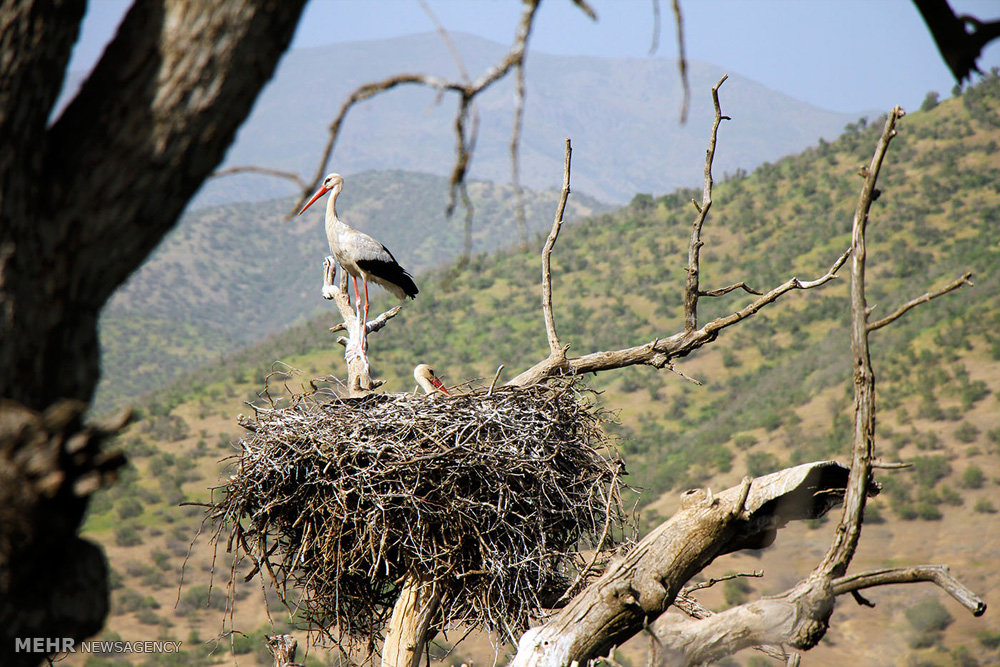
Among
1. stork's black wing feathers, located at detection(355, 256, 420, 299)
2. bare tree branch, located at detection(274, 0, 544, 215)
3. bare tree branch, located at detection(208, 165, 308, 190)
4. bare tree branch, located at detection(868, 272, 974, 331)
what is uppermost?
bare tree branch, located at detection(274, 0, 544, 215)

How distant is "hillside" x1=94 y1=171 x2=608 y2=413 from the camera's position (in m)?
67.6

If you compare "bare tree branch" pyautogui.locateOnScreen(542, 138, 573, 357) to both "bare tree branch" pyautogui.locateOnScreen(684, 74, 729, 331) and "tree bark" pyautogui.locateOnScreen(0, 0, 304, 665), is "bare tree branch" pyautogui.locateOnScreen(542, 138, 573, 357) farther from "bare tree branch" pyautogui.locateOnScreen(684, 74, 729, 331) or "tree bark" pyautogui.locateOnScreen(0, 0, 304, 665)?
"tree bark" pyautogui.locateOnScreen(0, 0, 304, 665)

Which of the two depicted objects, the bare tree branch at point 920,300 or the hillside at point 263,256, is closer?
the bare tree branch at point 920,300

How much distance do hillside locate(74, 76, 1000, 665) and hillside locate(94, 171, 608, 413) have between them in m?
34.0

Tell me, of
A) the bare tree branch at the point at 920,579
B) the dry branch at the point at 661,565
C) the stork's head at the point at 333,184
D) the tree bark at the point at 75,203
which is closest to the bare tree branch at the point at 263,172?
the tree bark at the point at 75,203

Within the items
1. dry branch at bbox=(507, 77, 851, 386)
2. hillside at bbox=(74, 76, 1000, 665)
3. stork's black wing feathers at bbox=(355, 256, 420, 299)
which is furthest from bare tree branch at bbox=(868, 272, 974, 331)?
hillside at bbox=(74, 76, 1000, 665)

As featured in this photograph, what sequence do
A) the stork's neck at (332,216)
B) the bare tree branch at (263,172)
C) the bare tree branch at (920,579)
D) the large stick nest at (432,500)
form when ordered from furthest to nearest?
the stork's neck at (332,216)
the large stick nest at (432,500)
the bare tree branch at (920,579)
the bare tree branch at (263,172)

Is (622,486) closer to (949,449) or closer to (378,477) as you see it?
(378,477)

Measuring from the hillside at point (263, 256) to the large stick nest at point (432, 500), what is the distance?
5777cm

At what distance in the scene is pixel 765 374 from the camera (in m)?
26.4

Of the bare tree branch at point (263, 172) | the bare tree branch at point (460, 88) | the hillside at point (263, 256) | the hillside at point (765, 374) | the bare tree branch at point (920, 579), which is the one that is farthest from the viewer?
the hillside at point (263, 256)

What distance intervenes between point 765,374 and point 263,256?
84199 mm

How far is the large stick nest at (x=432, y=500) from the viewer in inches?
169

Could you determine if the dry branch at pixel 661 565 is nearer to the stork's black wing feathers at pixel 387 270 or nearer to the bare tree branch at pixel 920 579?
the bare tree branch at pixel 920 579
